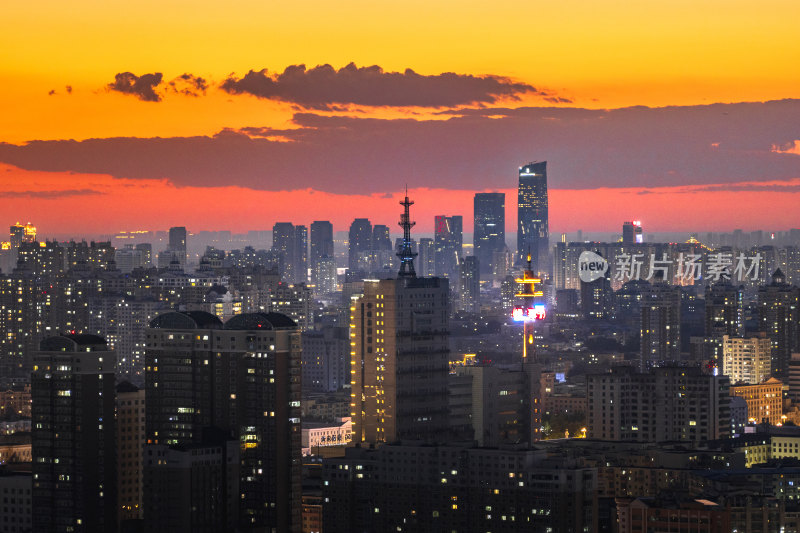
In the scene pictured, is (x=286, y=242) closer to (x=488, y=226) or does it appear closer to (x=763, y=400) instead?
(x=488, y=226)

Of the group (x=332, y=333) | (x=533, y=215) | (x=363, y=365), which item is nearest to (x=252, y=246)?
(x=533, y=215)

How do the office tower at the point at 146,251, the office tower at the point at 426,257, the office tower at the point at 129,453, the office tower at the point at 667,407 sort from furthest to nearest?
the office tower at the point at 426,257 → the office tower at the point at 146,251 → the office tower at the point at 667,407 → the office tower at the point at 129,453

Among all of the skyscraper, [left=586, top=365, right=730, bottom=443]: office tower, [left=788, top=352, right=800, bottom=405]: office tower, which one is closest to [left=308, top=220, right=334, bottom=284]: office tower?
the skyscraper

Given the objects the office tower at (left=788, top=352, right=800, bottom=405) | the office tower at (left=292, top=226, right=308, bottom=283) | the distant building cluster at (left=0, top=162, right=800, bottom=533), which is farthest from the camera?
the office tower at (left=292, top=226, right=308, bottom=283)

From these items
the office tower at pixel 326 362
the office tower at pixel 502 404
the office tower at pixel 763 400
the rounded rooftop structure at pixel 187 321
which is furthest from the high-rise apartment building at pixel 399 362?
the office tower at pixel 326 362

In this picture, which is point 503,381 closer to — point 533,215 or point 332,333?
point 332,333

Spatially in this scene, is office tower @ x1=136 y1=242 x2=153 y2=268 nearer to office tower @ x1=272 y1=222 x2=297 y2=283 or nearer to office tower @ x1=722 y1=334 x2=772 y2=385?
office tower @ x1=272 y1=222 x2=297 y2=283

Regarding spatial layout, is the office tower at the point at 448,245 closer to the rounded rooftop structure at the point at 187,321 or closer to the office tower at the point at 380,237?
the office tower at the point at 380,237
